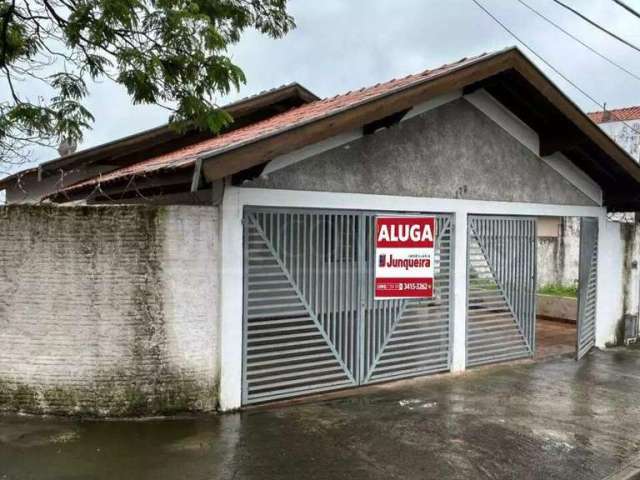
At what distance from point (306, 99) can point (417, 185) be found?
495 cm

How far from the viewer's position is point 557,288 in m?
15.9

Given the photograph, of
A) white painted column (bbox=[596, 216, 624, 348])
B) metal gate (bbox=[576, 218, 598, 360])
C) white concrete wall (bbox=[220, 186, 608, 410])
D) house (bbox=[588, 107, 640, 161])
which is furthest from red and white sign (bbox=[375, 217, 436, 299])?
house (bbox=[588, 107, 640, 161])

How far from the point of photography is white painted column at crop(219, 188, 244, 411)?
6.51m

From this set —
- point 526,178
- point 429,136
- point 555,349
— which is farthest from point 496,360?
point 429,136

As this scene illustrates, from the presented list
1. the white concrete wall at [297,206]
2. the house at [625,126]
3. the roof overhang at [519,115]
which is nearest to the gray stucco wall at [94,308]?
the white concrete wall at [297,206]

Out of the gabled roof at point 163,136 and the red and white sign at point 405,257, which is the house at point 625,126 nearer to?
the gabled roof at point 163,136

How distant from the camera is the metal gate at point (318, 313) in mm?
6891

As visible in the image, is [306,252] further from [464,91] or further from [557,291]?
[557,291]

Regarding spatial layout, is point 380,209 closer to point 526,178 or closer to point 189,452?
point 526,178

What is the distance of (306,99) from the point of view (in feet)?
40.7

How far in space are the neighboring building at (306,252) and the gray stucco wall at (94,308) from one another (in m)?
0.02

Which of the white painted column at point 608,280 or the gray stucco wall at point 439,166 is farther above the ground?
the gray stucco wall at point 439,166

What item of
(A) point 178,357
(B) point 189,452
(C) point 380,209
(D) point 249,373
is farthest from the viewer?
(C) point 380,209

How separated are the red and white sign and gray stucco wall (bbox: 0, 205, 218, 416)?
264cm
